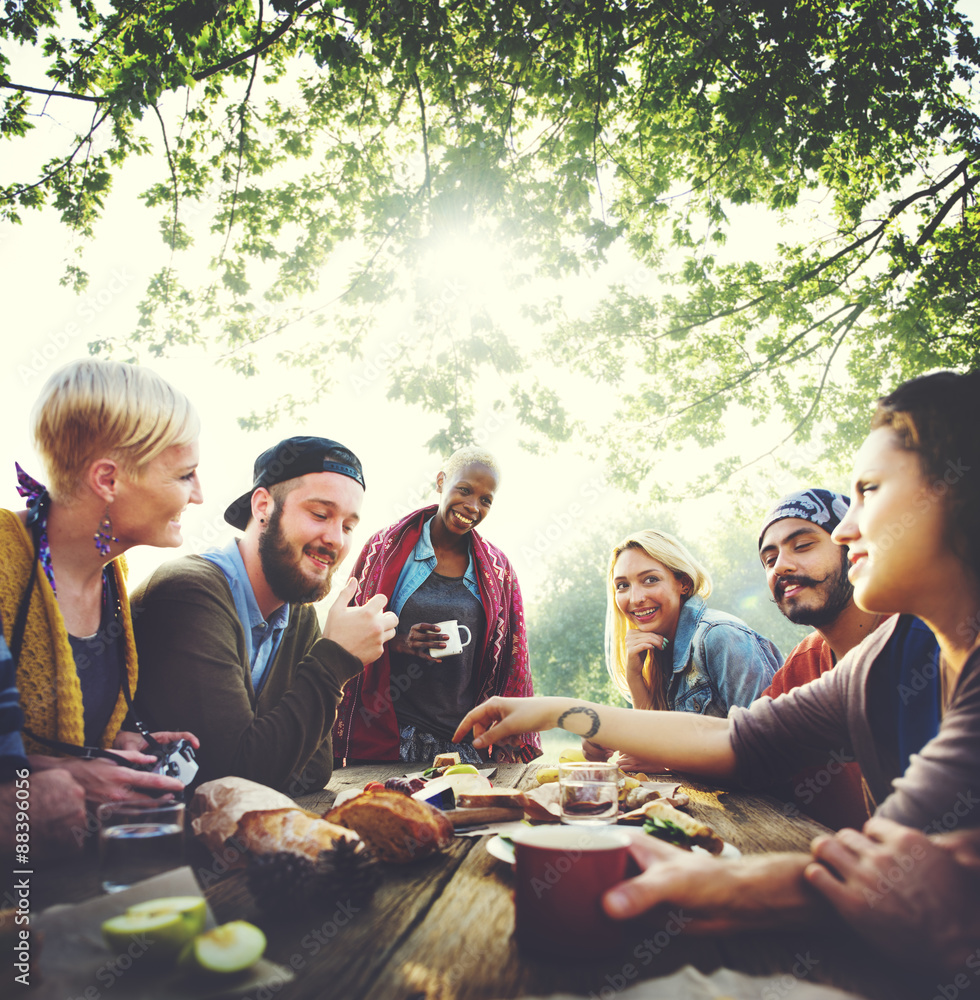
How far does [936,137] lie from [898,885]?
6.93 metres

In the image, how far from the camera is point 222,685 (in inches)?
73.8

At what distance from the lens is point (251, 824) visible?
1.27 meters

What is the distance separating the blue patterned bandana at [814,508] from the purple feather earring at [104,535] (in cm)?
294

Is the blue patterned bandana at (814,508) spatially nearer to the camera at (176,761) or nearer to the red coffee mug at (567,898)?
the red coffee mug at (567,898)

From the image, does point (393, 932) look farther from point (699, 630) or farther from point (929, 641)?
point (699, 630)

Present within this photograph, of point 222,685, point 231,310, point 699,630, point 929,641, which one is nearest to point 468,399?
point 231,310

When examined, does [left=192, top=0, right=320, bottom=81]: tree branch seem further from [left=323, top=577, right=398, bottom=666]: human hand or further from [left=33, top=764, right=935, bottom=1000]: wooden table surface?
[left=33, top=764, right=935, bottom=1000]: wooden table surface

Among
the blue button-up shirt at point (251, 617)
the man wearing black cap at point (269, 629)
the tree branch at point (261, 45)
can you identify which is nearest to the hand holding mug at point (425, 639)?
the man wearing black cap at point (269, 629)

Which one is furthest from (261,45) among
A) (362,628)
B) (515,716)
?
(515,716)

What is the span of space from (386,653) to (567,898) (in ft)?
9.89

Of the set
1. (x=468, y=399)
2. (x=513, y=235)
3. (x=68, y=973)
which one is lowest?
(x=68, y=973)

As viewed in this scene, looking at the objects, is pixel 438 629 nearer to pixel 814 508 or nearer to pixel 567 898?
pixel 814 508

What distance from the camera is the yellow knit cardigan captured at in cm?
156

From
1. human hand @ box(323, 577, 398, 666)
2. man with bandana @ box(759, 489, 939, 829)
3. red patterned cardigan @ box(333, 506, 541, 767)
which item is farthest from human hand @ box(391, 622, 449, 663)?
man with bandana @ box(759, 489, 939, 829)
